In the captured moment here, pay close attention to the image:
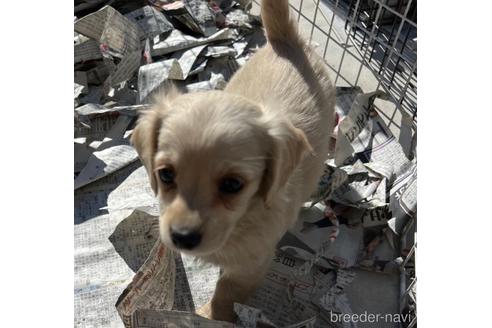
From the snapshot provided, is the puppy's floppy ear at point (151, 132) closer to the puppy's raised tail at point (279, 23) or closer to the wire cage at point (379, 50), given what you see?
the puppy's raised tail at point (279, 23)

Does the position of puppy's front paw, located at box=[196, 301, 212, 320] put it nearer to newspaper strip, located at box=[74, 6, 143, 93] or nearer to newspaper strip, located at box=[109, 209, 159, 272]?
newspaper strip, located at box=[109, 209, 159, 272]

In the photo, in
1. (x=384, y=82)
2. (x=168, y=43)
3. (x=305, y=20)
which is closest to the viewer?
(x=384, y=82)

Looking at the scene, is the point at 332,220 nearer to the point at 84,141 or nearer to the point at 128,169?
the point at 128,169

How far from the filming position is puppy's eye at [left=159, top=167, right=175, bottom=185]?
1.09m

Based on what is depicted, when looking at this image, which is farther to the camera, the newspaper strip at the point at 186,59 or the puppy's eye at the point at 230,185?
the newspaper strip at the point at 186,59

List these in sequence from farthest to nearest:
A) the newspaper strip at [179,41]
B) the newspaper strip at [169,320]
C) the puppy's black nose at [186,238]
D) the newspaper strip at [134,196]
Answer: the newspaper strip at [179,41], the newspaper strip at [134,196], the newspaper strip at [169,320], the puppy's black nose at [186,238]

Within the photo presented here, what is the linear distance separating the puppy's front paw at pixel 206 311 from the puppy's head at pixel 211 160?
0.49 metres

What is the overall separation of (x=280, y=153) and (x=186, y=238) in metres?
0.34

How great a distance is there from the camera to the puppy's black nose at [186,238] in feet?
3.34

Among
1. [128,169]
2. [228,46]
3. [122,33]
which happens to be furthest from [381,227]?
[122,33]

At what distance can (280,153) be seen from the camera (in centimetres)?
116

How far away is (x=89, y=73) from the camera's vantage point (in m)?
2.19

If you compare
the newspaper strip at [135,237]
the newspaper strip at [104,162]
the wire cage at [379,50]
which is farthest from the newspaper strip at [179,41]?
the newspaper strip at [135,237]

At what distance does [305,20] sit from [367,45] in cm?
51
